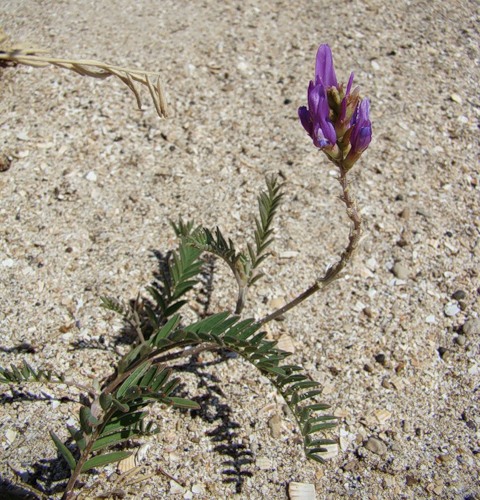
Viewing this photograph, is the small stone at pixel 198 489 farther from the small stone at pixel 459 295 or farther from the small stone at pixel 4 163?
the small stone at pixel 4 163

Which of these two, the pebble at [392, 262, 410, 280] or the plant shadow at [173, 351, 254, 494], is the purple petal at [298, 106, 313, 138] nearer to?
the plant shadow at [173, 351, 254, 494]

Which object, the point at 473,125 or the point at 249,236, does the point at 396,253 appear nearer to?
A: the point at 249,236

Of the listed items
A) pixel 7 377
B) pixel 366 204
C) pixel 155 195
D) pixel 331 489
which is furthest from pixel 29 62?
pixel 331 489

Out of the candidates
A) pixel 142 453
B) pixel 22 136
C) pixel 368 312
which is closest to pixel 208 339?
pixel 142 453

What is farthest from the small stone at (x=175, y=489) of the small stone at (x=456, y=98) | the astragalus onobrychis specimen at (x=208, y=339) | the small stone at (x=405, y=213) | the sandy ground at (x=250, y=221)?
the small stone at (x=456, y=98)

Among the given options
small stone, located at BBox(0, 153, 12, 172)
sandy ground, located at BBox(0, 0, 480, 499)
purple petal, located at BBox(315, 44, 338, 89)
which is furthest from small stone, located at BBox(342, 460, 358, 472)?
small stone, located at BBox(0, 153, 12, 172)

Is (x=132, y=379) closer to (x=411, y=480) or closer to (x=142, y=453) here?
(x=142, y=453)
